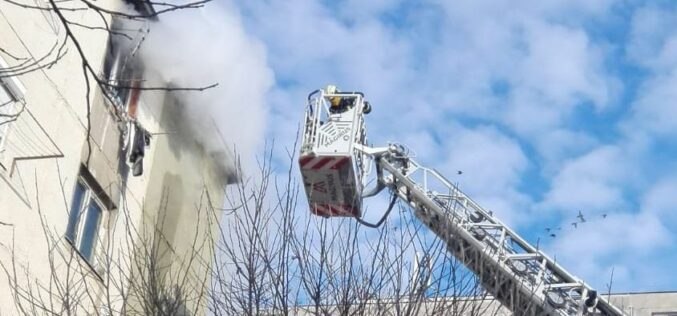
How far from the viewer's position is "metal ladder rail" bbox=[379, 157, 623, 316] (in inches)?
493

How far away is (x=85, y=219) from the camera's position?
39.6 ft

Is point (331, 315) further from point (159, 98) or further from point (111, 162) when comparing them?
point (159, 98)

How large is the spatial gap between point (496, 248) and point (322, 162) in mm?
2324

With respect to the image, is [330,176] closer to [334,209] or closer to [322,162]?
[322,162]

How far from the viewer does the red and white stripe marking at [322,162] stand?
13.6m

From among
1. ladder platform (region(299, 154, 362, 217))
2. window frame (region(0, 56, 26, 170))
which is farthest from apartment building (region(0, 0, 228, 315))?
ladder platform (region(299, 154, 362, 217))

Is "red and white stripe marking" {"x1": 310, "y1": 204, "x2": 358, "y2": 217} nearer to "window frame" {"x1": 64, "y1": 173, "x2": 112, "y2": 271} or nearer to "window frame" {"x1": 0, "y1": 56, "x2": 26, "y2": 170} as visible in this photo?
"window frame" {"x1": 64, "y1": 173, "x2": 112, "y2": 271}

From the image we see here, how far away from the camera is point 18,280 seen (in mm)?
10148

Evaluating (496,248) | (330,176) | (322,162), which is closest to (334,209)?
(330,176)

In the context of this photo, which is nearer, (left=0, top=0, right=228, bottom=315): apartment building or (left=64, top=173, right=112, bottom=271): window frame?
(left=0, top=0, right=228, bottom=315): apartment building

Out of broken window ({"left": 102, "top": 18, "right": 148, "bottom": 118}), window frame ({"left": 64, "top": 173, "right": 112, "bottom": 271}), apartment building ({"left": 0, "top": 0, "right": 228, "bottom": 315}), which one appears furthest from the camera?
broken window ({"left": 102, "top": 18, "right": 148, "bottom": 118})

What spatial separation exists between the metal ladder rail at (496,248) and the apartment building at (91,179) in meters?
2.82

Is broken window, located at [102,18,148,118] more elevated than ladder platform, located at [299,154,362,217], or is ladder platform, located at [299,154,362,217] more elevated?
broken window, located at [102,18,148,118]

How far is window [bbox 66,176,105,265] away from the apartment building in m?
0.01
